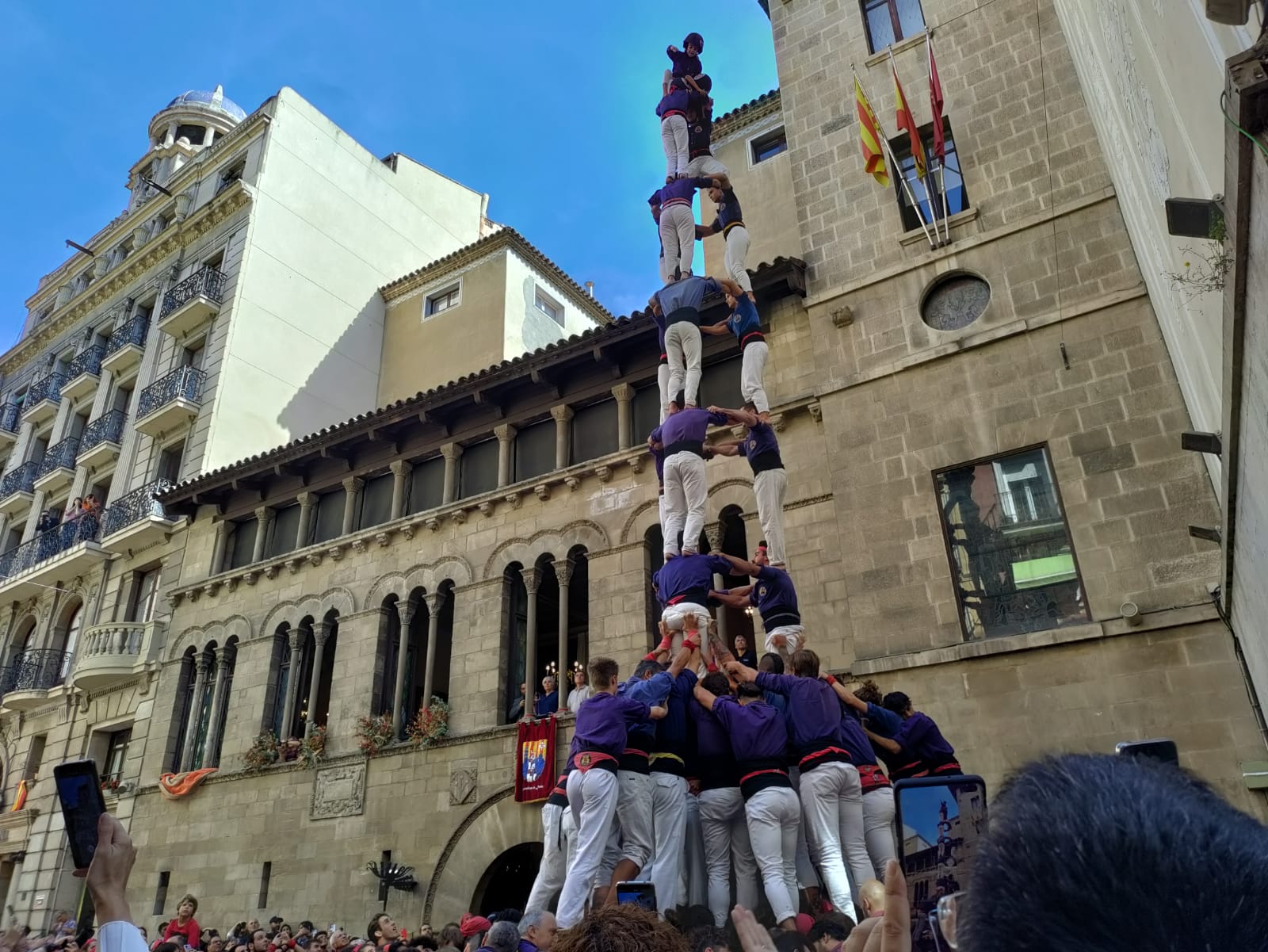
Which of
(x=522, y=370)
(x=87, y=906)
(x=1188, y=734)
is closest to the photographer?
(x=1188, y=734)

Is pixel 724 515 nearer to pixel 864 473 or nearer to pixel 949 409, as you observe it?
pixel 864 473

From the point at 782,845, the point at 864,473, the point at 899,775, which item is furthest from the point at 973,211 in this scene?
the point at 782,845

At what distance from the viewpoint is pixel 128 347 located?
87.7 ft

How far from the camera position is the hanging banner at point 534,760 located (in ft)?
45.7

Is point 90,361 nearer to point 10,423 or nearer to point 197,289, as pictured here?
point 10,423

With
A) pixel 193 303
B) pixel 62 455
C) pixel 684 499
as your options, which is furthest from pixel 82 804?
pixel 62 455

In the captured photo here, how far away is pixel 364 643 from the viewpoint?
1747cm

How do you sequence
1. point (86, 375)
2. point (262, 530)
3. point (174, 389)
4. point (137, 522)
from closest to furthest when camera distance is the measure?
point (262, 530) → point (137, 522) → point (174, 389) → point (86, 375)

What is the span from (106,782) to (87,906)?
9.55ft

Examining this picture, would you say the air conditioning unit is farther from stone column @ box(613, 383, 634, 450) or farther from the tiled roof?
stone column @ box(613, 383, 634, 450)

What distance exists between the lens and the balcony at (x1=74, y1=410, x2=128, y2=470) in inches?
1014

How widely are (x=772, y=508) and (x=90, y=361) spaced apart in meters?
28.6

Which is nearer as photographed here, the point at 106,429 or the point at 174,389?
the point at 174,389

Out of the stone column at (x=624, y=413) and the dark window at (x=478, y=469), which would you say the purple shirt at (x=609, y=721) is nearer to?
the stone column at (x=624, y=413)
